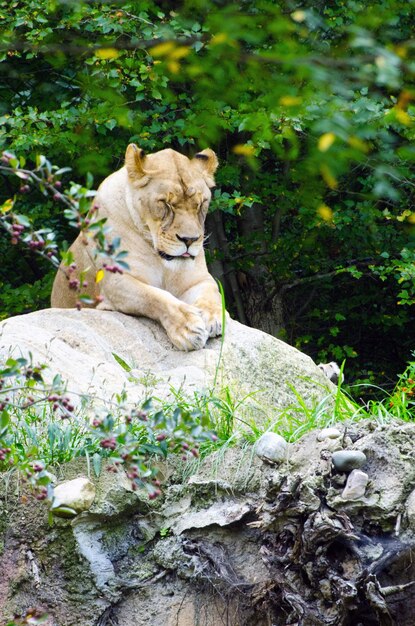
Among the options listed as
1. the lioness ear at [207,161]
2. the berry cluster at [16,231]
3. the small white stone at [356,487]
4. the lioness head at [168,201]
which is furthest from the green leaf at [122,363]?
the berry cluster at [16,231]

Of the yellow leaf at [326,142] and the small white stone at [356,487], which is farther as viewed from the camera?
the small white stone at [356,487]

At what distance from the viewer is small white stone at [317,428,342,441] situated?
4.53 metres

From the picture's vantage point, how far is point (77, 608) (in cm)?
434

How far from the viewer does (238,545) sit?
14.5ft

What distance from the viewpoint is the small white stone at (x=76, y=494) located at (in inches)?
174

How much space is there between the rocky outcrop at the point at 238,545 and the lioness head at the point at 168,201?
2.64m

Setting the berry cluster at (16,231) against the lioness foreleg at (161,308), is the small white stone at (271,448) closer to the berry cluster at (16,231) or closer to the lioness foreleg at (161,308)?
the lioness foreleg at (161,308)

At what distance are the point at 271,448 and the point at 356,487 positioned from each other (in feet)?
1.94

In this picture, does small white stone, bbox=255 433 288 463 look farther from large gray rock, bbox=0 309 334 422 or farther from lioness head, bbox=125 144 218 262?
lioness head, bbox=125 144 218 262

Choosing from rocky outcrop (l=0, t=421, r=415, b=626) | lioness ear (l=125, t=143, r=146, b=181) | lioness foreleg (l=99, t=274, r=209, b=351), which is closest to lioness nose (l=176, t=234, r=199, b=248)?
lioness foreleg (l=99, t=274, r=209, b=351)

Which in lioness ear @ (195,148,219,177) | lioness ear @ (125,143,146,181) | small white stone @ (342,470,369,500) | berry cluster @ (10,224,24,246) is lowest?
lioness ear @ (195,148,219,177)

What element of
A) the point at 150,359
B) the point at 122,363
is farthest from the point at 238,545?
the point at 150,359

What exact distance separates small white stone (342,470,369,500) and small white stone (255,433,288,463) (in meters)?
0.52

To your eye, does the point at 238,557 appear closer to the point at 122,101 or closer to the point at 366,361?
the point at 122,101
